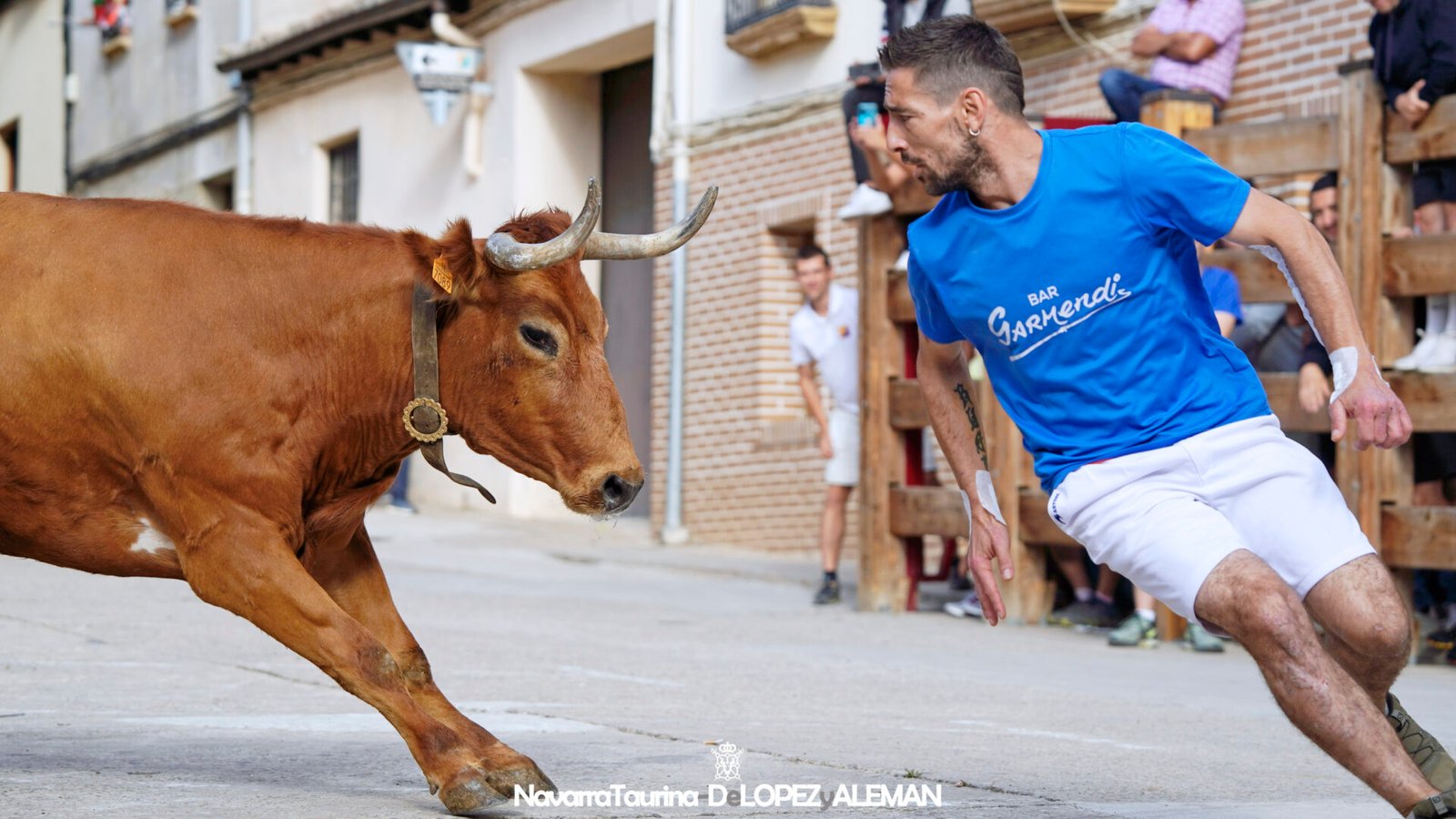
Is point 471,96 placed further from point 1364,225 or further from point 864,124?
point 1364,225

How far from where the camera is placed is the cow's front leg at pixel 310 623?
486 cm

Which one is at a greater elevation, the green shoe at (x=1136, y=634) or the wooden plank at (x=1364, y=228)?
the wooden plank at (x=1364, y=228)

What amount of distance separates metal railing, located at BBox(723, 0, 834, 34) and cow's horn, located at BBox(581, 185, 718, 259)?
35.0ft

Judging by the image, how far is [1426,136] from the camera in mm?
9078

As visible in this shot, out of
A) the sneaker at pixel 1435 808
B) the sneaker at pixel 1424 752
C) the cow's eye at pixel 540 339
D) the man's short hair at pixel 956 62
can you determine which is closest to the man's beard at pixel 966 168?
the man's short hair at pixel 956 62

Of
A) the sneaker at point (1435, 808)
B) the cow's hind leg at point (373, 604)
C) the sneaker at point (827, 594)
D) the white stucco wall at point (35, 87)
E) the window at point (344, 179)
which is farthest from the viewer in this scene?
the white stucco wall at point (35, 87)

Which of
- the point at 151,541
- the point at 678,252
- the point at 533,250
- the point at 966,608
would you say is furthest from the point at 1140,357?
the point at 678,252

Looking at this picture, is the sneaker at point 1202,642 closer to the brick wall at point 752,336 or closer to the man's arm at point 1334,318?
the man's arm at point 1334,318

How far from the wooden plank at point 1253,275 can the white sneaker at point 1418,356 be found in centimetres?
63

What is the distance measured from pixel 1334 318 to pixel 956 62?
1.01 meters

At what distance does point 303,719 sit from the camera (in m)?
6.55

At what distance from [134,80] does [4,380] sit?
78.7ft

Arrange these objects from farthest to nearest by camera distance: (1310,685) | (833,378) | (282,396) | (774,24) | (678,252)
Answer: (678,252) → (774,24) → (833,378) → (282,396) → (1310,685)

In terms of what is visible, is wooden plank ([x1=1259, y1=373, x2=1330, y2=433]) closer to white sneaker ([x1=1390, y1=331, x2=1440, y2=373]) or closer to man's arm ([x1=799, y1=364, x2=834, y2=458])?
white sneaker ([x1=1390, y1=331, x2=1440, y2=373])
